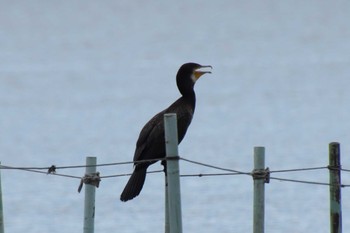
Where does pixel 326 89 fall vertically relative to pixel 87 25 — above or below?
below

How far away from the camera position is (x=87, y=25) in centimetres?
8738

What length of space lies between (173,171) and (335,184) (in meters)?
1.73

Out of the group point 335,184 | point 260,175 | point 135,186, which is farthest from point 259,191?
point 135,186

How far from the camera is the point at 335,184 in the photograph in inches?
389

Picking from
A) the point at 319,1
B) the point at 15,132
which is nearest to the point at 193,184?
the point at 15,132

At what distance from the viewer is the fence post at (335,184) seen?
980 cm

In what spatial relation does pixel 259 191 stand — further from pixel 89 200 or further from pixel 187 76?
pixel 187 76

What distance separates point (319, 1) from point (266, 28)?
57.3 feet

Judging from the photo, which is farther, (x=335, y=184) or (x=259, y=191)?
(x=335, y=184)

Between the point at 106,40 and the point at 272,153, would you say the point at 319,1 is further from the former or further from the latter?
the point at 272,153

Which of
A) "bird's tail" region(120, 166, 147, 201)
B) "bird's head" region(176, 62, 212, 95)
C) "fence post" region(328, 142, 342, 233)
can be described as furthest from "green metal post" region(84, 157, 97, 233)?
"bird's head" region(176, 62, 212, 95)

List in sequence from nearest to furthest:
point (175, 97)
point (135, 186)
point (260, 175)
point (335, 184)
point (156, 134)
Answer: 1. point (260, 175)
2. point (335, 184)
3. point (135, 186)
4. point (156, 134)
5. point (175, 97)

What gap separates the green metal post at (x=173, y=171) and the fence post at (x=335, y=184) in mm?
1615

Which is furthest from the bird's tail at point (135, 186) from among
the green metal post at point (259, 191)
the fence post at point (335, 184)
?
the fence post at point (335, 184)
